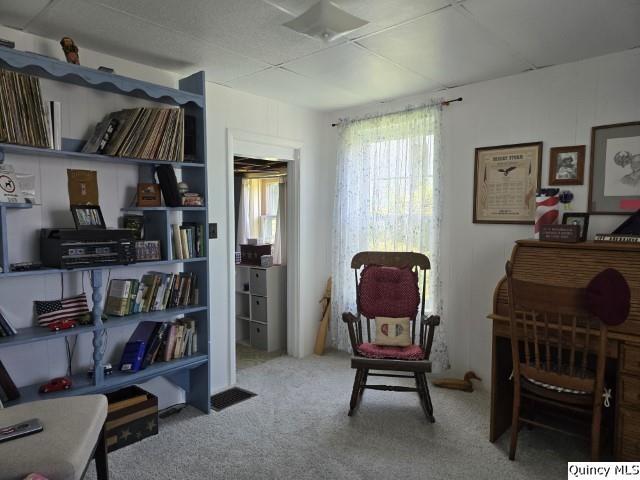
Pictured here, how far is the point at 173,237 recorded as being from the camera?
2635 millimetres

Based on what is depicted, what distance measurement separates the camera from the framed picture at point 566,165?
8.78 feet

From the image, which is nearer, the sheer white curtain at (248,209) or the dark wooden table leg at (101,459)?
the dark wooden table leg at (101,459)

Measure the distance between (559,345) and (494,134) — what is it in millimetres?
1652

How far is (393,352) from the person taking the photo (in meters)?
2.76

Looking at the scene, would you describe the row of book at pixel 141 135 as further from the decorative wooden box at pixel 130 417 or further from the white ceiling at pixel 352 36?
the decorative wooden box at pixel 130 417

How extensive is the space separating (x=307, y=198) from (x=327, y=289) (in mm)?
939

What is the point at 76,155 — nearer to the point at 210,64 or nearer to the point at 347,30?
the point at 210,64

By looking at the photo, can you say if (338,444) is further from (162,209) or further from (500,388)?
(162,209)

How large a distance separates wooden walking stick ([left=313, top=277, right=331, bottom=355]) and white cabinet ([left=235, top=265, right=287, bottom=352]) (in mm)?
440

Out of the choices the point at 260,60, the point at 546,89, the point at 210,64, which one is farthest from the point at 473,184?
the point at 210,64

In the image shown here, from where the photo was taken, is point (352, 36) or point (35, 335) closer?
point (35, 335)

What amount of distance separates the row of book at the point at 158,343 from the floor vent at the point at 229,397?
0.45 meters

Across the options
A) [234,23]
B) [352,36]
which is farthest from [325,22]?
[234,23]

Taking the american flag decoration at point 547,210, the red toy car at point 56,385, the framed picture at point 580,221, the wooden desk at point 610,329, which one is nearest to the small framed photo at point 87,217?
the red toy car at point 56,385
